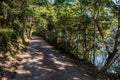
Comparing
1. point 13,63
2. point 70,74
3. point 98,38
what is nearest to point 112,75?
point 70,74

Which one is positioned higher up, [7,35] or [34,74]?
[7,35]

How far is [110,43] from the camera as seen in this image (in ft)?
78.3

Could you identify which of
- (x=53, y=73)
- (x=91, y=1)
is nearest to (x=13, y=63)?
(x=53, y=73)

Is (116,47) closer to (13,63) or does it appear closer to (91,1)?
(91,1)

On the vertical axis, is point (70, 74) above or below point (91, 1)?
below

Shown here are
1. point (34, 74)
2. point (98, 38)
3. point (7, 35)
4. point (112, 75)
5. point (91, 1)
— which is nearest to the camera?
point (34, 74)

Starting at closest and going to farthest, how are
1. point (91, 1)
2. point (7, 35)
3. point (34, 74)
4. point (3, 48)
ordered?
point (34, 74)
point (3, 48)
point (7, 35)
point (91, 1)

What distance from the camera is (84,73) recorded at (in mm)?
14117

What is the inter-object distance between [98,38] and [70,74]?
46.8 ft

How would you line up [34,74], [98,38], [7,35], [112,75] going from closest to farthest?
1. [34,74]
2. [112,75]
3. [7,35]
4. [98,38]

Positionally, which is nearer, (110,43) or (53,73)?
(53,73)

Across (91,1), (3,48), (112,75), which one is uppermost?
(91,1)

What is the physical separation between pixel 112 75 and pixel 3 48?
300 inches

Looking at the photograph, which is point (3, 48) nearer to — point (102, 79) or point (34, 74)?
point (34, 74)
